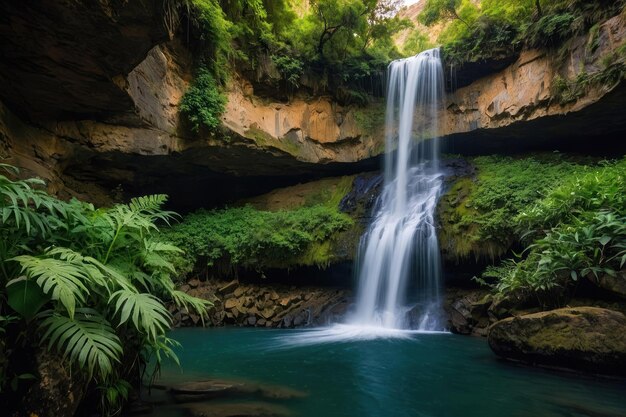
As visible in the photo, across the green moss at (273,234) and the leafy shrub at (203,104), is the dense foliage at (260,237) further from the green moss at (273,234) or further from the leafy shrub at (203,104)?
the leafy shrub at (203,104)

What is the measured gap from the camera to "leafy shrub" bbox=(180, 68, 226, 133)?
33.3 ft

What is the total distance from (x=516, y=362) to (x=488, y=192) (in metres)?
5.27

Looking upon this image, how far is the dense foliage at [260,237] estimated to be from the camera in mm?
10914

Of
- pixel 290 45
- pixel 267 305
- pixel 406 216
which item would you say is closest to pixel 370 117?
pixel 290 45

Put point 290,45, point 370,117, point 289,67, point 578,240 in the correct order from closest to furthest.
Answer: point 578,240 → point 289,67 → point 290,45 → point 370,117

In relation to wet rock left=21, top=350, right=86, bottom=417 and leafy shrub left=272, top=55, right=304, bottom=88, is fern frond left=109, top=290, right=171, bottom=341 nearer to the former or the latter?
wet rock left=21, top=350, right=86, bottom=417

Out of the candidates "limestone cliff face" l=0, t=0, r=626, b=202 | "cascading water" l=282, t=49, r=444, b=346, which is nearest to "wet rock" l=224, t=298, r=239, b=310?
"cascading water" l=282, t=49, r=444, b=346

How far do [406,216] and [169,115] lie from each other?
7.34 metres

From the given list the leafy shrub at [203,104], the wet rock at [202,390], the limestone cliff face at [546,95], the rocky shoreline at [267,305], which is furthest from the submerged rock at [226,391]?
the limestone cliff face at [546,95]

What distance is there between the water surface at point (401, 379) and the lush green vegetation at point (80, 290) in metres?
0.89

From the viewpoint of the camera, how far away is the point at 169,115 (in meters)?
9.95

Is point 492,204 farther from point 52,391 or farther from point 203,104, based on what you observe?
point 52,391

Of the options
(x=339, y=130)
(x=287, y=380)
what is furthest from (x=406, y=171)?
(x=287, y=380)

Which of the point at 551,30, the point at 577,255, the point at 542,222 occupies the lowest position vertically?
the point at 577,255
